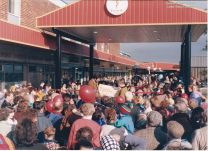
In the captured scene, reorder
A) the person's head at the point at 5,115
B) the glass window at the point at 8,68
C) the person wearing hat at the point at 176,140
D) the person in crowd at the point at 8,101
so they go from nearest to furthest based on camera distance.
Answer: the person wearing hat at the point at 176,140 < the person's head at the point at 5,115 < the person in crowd at the point at 8,101 < the glass window at the point at 8,68

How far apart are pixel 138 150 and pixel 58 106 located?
2.31 metres

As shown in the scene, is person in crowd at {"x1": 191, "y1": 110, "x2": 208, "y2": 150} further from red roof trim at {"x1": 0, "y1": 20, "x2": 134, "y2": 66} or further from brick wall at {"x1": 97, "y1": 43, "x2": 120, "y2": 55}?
brick wall at {"x1": 97, "y1": 43, "x2": 120, "y2": 55}

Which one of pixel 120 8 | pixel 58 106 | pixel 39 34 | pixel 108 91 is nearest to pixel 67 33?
pixel 39 34

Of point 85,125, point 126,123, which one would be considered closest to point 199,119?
point 126,123

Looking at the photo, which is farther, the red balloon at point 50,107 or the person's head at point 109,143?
the red balloon at point 50,107

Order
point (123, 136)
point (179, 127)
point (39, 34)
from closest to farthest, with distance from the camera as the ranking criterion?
point (179, 127) < point (123, 136) < point (39, 34)

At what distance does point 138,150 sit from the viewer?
5875 millimetres

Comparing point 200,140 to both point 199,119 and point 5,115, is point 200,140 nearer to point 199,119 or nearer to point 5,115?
point 199,119

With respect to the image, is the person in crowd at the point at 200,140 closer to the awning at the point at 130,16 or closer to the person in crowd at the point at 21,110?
the person in crowd at the point at 21,110

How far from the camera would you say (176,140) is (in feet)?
17.8

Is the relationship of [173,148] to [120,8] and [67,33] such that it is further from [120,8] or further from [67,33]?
[67,33]

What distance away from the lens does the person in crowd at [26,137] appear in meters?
6.47

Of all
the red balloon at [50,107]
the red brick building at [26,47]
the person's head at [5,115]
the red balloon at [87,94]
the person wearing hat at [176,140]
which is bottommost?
the person wearing hat at [176,140]

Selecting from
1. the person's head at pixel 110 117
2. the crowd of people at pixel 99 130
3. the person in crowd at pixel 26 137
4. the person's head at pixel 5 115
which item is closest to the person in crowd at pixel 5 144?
the crowd of people at pixel 99 130
